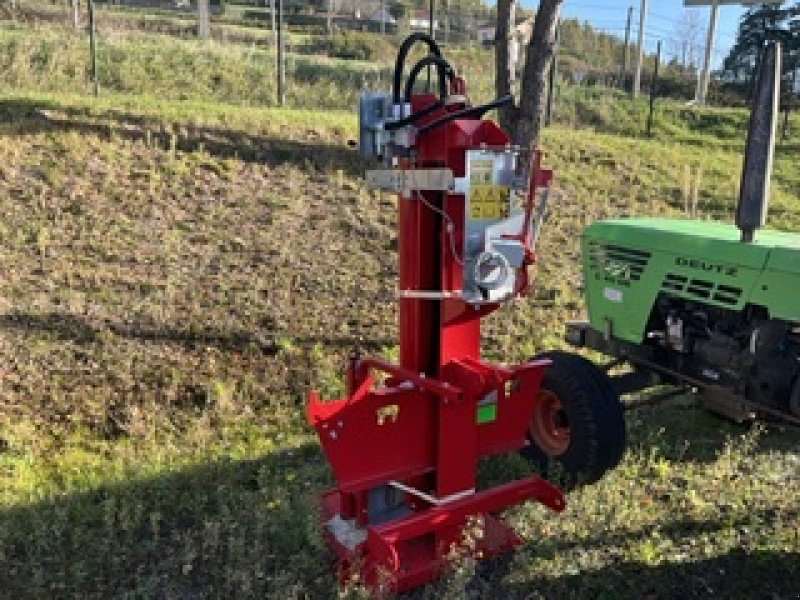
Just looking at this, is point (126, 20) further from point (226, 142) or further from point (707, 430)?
point (707, 430)

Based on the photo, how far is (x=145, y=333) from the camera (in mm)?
5457

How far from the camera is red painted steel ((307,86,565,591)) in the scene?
118 inches

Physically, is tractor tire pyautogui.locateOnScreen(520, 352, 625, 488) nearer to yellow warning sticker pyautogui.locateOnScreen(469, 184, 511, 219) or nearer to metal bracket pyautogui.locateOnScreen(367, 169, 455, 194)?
yellow warning sticker pyautogui.locateOnScreen(469, 184, 511, 219)

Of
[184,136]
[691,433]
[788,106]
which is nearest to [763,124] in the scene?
[691,433]

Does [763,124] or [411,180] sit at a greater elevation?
[763,124]

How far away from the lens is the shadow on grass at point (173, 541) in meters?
3.21

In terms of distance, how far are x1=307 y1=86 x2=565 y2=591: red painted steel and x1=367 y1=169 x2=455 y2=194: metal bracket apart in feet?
0.16

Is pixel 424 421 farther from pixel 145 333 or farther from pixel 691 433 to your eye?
pixel 145 333

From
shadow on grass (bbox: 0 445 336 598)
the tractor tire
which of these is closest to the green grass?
shadow on grass (bbox: 0 445 336 598)

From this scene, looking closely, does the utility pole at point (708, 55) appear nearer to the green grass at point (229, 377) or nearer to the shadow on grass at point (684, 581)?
the green grass at point (229, 377)

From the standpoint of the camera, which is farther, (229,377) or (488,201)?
(229,377)

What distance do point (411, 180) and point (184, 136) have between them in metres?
5.63

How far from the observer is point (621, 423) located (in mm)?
4004

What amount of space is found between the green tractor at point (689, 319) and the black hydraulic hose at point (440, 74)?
1363 mm
